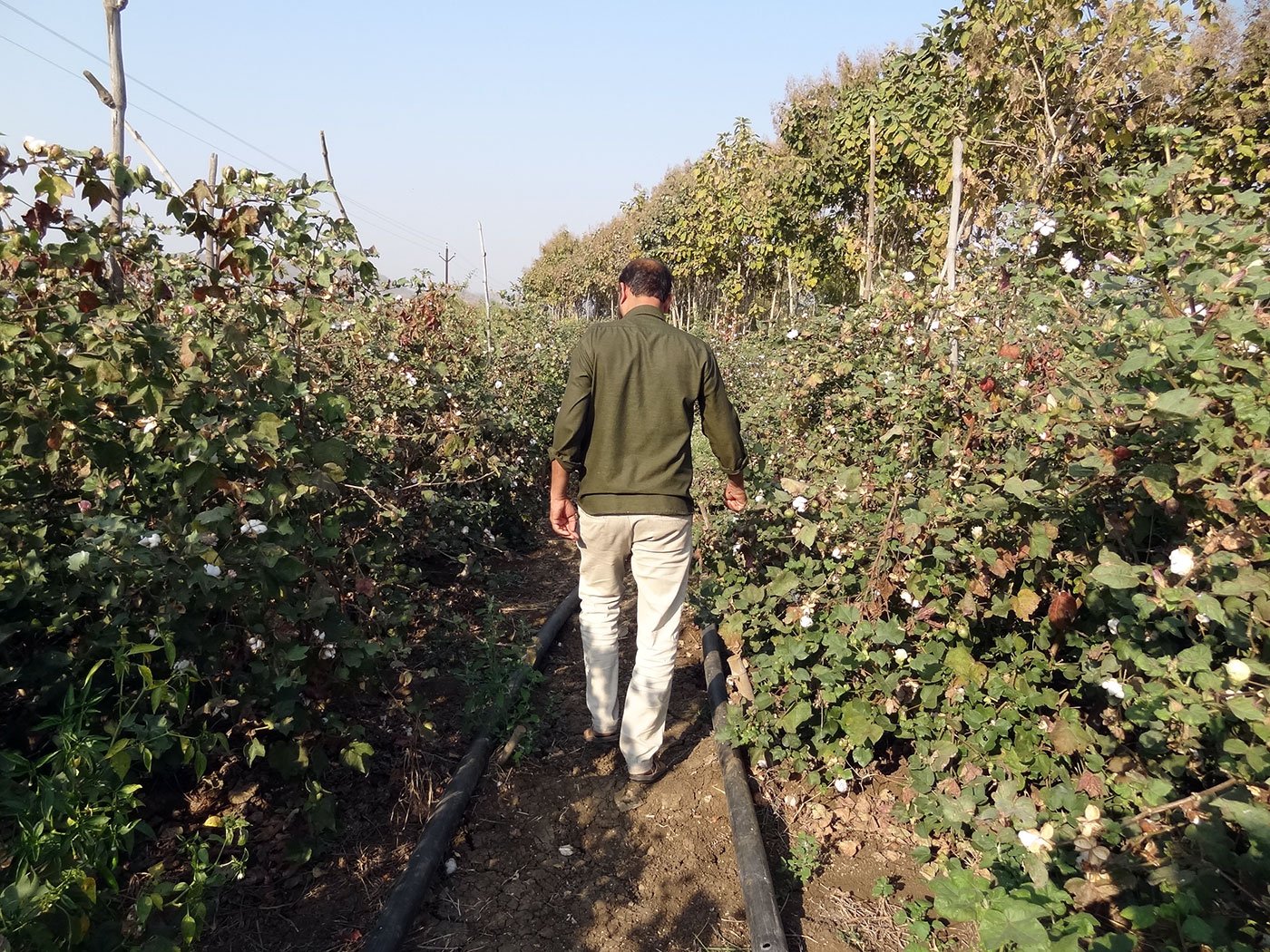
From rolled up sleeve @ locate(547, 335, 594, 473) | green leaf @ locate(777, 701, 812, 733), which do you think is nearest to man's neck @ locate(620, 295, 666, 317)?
rolled up sleeve @ locate(547, 335, 594, 473)

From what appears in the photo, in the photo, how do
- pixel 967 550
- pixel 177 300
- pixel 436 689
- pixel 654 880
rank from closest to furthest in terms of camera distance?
pixel 967 550
pixel 654 880
pixel 177 300
pixel 436 689

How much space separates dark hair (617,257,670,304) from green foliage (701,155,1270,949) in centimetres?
96

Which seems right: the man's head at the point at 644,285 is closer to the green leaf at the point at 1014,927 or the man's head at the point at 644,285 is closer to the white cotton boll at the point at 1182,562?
the white cotton boll at the point at 1182,562

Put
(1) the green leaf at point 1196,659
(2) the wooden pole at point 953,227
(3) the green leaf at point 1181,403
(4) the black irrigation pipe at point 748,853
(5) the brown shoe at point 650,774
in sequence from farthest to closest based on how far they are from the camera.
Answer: (2) the wooden pole at point 953,227, (5) the brown shoe at point 650,774, (4) the black irrigation pipe at point 748,853, (1) the green leaf at point 1196,659, (3) the green leaf at point 1181,403

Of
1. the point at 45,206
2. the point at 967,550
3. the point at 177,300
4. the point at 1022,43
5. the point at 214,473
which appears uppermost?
the point at 1022,43

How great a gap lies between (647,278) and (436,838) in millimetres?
2229

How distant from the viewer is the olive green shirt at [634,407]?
2984 mm

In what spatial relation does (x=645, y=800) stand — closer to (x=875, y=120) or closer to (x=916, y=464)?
(x=916, y=464)

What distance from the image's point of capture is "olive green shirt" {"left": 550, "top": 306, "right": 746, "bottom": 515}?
2.98 m

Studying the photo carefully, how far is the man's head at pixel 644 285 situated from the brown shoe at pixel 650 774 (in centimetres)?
190

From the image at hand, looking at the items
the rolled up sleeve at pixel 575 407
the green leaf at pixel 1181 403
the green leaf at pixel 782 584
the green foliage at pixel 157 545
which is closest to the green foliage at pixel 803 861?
the green leaf at pixel 782 584

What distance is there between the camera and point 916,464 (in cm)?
322

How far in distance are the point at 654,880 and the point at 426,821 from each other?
851 mm

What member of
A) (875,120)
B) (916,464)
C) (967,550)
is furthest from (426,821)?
(875,120)
